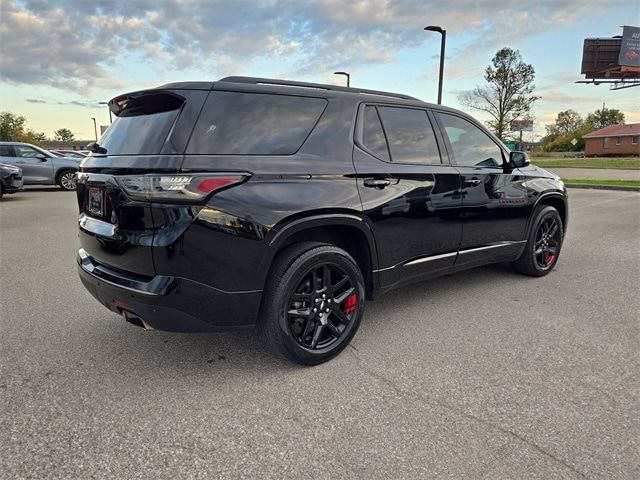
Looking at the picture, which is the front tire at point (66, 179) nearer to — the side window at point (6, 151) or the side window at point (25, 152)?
the side window at point (25, 152)

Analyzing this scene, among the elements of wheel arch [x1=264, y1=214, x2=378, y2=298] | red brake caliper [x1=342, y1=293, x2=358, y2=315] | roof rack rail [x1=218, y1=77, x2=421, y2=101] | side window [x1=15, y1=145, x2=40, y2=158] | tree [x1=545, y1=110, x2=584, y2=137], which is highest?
tree [x1=545, y1=110, x2=584, y2=137]

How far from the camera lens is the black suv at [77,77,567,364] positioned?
245cm

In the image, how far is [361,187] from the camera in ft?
10.1

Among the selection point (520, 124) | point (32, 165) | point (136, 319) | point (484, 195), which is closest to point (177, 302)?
point (136, 319)

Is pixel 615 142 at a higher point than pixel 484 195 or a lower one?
higher

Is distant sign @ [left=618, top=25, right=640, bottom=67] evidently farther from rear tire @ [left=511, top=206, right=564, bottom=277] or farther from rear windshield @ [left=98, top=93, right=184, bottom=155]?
rear windshield @ [left=98, top=93, right=184, bottom=155]

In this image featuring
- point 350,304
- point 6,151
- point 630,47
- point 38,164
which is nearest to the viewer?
point 350,304

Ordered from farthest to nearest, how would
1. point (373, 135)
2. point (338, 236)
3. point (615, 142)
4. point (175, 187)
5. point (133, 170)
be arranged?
point (615, 142)
point (373, 135)
point (338, 236)
point (133, 170)
point (175, 187)

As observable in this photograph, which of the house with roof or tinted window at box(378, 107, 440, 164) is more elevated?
the house with roof

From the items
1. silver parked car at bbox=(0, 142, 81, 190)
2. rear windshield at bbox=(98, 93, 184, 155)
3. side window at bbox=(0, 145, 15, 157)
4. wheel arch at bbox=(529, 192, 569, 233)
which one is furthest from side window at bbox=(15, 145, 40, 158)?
wheel arch at bbox=(529, 192, 569, 233)

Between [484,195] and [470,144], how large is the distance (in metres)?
0.49

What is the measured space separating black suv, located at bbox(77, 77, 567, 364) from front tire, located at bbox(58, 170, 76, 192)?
14.2 metres

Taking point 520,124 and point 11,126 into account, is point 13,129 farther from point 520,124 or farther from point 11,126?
point 520,124

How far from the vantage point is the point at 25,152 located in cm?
1445
